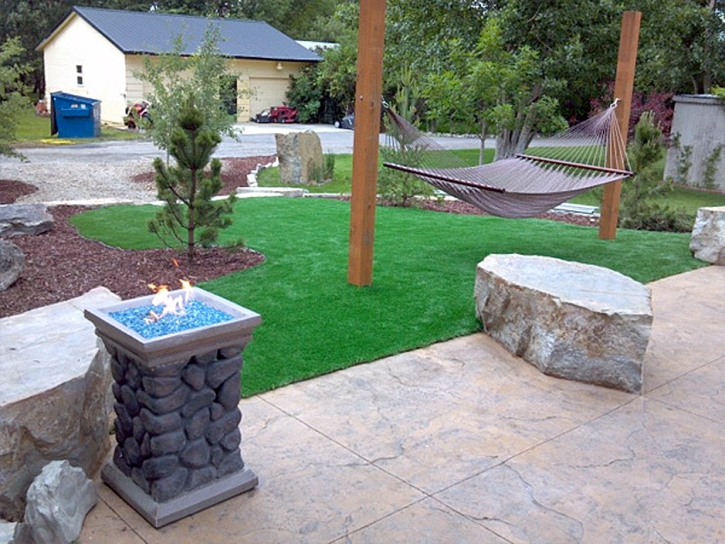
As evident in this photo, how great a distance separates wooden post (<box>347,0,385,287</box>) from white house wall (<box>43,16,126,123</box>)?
1670 cm

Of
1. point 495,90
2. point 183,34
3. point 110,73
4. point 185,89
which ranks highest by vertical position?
point 183,34

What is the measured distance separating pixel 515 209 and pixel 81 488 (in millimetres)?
3692

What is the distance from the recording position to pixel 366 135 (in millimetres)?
4133

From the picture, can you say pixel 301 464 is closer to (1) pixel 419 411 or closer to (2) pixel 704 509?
(1) pixel 419 411

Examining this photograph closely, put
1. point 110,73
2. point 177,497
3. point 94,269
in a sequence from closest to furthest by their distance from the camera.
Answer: point 177,497 < point 94,269 < point 110,73

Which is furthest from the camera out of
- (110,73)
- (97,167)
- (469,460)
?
(110,73)

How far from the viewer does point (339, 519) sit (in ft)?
7.14

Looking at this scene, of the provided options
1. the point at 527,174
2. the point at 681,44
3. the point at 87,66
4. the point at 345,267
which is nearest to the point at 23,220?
the point at 345,267

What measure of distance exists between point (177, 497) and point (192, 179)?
2816 millimetres

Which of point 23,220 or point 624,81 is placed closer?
point 23,220

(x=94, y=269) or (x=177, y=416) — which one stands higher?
(x=177, y=416)

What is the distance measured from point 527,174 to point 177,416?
4499mm

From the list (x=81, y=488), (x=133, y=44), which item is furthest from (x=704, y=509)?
(x=133, y=44)

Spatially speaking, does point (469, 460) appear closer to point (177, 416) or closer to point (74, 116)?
point (177, 416)
